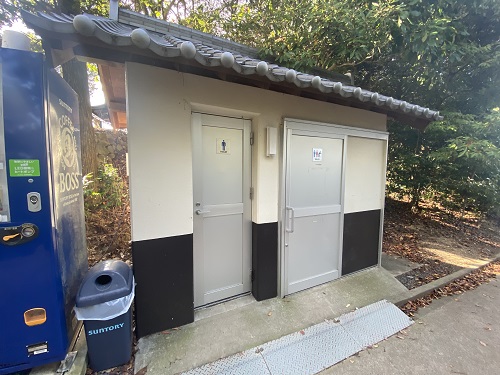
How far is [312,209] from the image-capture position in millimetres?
3338

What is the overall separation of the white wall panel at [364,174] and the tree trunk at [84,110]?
546cm

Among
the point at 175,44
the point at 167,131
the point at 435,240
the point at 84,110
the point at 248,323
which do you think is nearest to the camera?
the point at 175,44

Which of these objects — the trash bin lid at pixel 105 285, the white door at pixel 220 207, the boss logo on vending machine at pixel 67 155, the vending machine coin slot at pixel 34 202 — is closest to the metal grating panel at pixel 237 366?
the white door at pixel 220 207

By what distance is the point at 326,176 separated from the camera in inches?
135

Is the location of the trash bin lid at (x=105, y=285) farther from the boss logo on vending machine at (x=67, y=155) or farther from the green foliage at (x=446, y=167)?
the green foliage at (x=446, y=167)

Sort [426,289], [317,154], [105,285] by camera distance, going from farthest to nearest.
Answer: [426,289], [317,154], [105,285]

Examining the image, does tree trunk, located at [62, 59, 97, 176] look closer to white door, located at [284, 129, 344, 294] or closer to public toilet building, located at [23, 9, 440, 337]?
public toilet building, located at [23, 9, 440, 337]

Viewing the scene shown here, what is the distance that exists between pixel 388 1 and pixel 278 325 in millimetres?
5039

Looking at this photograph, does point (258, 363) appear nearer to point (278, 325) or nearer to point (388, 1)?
point (278, 325)

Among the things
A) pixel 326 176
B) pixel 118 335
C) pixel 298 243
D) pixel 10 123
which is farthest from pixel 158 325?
pixel 326 176

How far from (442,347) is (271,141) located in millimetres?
2968

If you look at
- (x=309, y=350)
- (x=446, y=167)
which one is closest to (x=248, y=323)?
(x=309, y=350)

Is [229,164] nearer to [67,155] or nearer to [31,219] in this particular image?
[67,155]

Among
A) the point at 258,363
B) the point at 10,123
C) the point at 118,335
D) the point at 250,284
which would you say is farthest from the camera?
the point at 250,284
